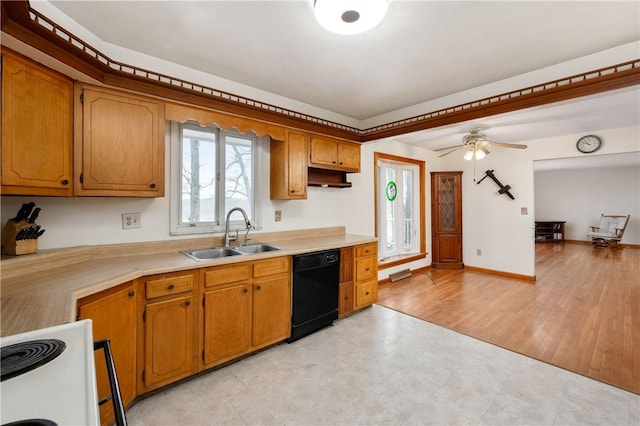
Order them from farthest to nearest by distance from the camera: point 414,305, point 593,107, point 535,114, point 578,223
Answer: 1. point 578,223
2. point 414,305
3. point 535,114
4. point 593,107

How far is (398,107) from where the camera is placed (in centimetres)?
339

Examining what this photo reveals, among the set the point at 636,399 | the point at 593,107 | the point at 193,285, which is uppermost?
the point at 593,107

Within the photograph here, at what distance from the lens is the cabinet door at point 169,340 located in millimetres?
1818

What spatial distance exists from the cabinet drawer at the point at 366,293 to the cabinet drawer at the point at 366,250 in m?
0.35

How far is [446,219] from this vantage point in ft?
18.3

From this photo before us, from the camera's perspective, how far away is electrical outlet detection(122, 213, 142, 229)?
2163mm

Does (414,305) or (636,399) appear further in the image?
(414,305)

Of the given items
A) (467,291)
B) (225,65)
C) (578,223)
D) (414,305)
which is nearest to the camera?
(225,65)

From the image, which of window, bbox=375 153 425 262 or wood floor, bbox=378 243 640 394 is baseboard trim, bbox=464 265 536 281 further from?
window, bbox=375 153 425 262

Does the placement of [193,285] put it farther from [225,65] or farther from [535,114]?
[535,114]

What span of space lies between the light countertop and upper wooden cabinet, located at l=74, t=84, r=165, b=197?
0.48 m

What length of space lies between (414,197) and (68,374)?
5.26 m

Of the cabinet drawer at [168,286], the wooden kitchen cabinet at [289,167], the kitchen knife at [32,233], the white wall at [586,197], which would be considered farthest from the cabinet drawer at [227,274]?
the white wall at [586,197]

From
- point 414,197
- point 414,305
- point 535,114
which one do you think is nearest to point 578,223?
point 414,197
